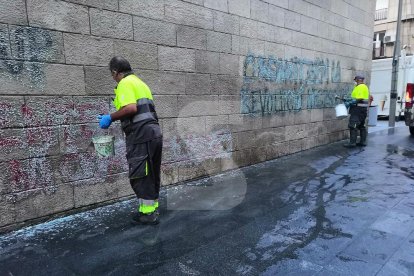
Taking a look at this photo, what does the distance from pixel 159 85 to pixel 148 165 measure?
1526 mm

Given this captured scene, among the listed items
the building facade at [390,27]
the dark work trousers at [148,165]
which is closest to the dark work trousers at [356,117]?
the dark work trousers at [148,165]

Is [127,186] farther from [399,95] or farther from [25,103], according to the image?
[399,95]

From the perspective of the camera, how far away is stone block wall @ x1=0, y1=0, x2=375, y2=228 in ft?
11.2

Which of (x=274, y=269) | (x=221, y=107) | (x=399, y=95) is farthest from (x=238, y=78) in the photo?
(x=399, y=95)

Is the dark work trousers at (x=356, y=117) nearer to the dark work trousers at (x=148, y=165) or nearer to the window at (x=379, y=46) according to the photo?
the dark work trousers at (x=148, y=165)

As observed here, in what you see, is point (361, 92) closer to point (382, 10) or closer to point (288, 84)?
point (288, 84)

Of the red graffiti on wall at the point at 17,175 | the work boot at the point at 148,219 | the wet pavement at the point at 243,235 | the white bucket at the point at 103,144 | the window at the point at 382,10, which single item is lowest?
the wet pavement at the point at 243,235

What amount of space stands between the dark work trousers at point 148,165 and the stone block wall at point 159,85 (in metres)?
0.87

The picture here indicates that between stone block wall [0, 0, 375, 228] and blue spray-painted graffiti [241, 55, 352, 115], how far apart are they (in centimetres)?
3

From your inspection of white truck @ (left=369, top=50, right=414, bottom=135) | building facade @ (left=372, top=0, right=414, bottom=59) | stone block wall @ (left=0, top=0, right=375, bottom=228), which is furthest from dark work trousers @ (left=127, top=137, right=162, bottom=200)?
building facade @ (left=372, top=0, right=414, bottom=59)

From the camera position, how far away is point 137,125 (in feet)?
11.0

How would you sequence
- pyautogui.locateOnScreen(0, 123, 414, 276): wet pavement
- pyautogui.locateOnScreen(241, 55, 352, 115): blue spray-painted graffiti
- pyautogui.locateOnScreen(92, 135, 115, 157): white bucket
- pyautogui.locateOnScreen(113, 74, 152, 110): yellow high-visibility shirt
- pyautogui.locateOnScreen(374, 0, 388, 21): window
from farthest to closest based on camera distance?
1. pyautogui.locateOnScreen(374, 0, 388, 21): window
2. pyautogui.locateOnScreen(241, 55, 352, 115): blue spray-painted graffiti
3. pyautogui.locateOnScreen(92, 135, 115, 157): white bucket
4. pyautogui.locateOnScreen(113, 74, 152, 110): yellow high-visibility shirt
5. pyautogui.locateOnScreen(0, 123, 414, 276): wet pavement

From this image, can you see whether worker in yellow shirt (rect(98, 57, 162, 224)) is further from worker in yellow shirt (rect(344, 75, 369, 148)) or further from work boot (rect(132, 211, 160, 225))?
worker in yellow shirt (rect(344, 75, 369, 148))

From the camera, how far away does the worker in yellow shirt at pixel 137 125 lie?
10.7 ft
